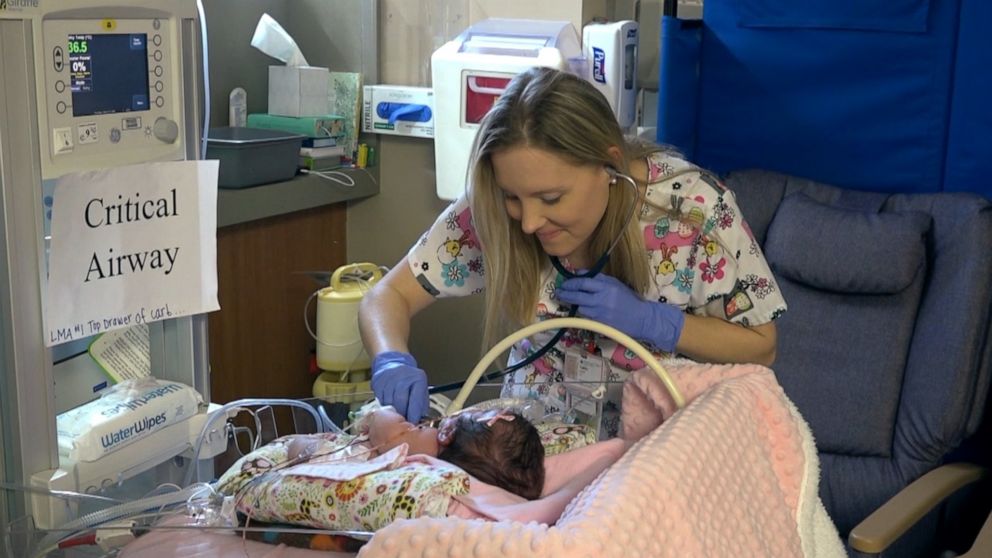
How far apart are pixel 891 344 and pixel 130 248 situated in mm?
1432

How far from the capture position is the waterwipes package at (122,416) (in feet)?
4.72

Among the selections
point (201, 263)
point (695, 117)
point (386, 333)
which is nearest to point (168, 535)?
point (201, 263)

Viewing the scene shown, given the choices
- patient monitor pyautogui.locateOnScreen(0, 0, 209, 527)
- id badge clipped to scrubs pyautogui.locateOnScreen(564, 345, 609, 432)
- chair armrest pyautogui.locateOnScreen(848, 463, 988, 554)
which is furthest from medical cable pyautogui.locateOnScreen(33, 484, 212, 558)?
chair armrest pyautogui.locateOnScreen(848, 463, 988, 554)

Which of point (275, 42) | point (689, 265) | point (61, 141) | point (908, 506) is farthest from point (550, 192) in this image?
point (275, 42)

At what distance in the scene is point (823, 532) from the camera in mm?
1497

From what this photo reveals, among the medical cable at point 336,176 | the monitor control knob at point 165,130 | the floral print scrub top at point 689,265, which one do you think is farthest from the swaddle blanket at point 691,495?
the medical cable at point 336,176

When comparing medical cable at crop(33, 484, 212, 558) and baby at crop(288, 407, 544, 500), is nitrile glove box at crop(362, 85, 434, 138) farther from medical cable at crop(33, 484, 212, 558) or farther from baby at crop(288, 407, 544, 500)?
medical cable at crop(33, 484, 212, 558)

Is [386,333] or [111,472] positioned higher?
[386,333]

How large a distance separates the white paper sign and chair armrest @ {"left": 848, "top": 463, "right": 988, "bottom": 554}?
1075 mm

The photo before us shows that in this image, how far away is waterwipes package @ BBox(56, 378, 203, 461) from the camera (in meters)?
1.44

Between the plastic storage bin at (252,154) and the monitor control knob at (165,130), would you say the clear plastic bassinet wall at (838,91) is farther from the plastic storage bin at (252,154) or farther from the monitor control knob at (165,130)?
the monitor control knob at (165,130)

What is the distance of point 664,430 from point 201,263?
2.31ft

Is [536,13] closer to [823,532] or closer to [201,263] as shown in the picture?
[201,263]

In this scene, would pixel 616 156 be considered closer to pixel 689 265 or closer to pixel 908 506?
pixel 689 265
